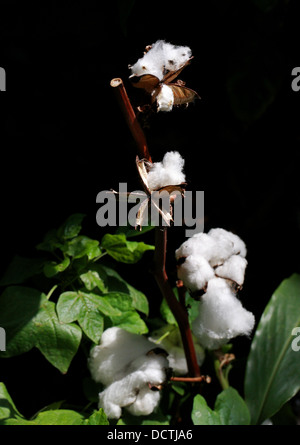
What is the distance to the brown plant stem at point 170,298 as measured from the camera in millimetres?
677

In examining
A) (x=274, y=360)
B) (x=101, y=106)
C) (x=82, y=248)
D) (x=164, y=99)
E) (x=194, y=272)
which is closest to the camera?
(x=164, y=99)

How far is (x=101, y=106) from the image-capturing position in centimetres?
103

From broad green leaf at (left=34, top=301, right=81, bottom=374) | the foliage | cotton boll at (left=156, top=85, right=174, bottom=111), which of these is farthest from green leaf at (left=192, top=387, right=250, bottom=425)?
cotton boll at (left=156, top=85, right=174, bottom=111)

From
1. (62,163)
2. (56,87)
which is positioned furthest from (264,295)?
(56,87)

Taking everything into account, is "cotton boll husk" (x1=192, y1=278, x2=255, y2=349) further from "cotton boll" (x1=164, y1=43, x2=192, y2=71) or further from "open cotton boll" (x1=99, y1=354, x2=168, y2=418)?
"cotton boll" (x1=164, y1=43, x2=192, y2=71)

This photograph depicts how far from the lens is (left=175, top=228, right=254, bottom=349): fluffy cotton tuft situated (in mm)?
693

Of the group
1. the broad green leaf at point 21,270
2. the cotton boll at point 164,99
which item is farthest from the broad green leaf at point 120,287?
the cotton boll at point 164,99

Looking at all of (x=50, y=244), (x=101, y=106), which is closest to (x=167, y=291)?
(x=50, y=244)

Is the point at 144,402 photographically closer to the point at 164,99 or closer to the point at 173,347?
the point at 173,347

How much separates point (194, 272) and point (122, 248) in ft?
0.53

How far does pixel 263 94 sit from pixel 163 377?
634mm

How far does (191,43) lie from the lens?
1059 mm

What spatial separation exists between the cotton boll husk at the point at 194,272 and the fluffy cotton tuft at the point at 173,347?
0.64 ft

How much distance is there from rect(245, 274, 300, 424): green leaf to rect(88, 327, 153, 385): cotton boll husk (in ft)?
0.81
